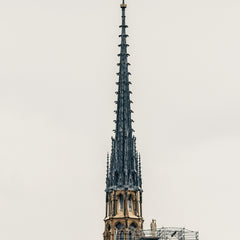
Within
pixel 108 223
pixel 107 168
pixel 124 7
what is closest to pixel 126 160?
pixel 107 168

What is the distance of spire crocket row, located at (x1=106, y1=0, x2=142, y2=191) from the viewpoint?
107 metres

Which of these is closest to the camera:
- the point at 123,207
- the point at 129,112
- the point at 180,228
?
the point at 180,228

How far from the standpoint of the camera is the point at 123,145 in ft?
359

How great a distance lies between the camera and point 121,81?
113875 millimetres

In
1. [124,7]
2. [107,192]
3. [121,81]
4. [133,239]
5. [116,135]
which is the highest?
[124,7]

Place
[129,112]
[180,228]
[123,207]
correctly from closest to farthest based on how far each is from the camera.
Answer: [180,228] < [123,207] < [129,112]

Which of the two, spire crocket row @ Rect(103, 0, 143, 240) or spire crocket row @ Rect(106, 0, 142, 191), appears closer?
spire crocket row @ Rect(103, 0, 143, 240)

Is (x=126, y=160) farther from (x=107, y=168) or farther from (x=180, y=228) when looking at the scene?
(x=180, y=228)

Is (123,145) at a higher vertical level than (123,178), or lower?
higher

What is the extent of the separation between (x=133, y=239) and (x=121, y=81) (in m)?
28.2

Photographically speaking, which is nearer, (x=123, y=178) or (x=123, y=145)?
(x=123, y=178)

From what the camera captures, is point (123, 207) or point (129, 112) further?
point (129, 112)

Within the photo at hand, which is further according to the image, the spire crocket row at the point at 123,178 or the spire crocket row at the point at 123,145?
the spire crocket row at the point at 123,145

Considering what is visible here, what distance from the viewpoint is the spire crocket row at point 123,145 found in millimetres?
106688
